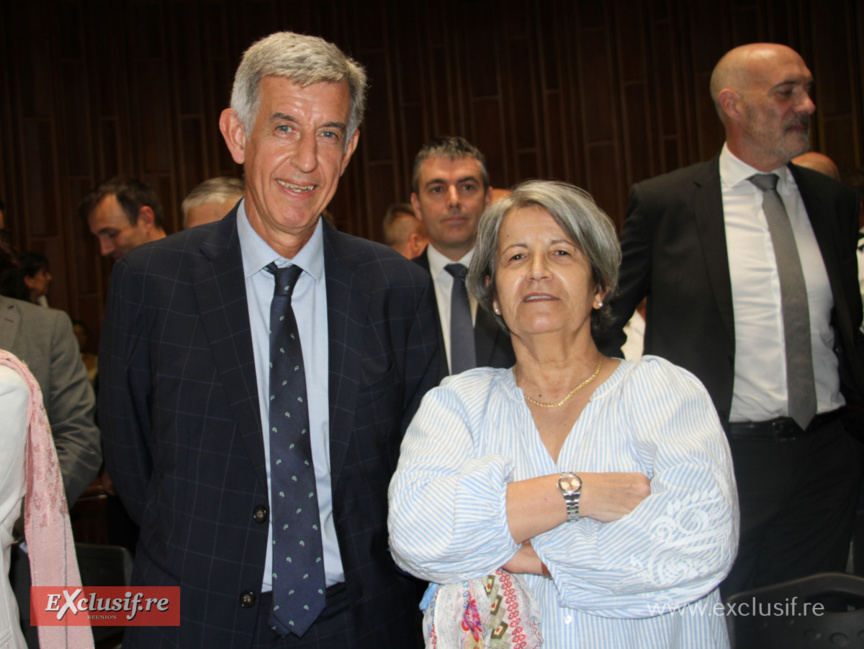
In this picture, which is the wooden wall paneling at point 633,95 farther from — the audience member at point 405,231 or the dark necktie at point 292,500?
the dark necktie at point 292,500

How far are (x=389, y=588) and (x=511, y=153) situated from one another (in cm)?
594

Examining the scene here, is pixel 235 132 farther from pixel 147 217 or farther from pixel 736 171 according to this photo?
pixel 147 217

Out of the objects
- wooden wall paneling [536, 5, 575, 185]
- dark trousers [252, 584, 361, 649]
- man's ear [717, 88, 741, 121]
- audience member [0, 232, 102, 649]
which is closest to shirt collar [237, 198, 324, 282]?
dark trousers [252, 584, 361, 649]

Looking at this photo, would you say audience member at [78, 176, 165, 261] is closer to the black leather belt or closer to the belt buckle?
the black leather belt

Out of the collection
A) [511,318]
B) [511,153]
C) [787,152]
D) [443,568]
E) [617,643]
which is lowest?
[617,643]

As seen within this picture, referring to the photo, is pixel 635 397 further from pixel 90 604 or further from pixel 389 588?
pixel 90 604

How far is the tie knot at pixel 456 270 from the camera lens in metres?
2.99

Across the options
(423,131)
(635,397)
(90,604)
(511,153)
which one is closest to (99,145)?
(423,131)

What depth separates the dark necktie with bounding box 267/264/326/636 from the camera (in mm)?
1500

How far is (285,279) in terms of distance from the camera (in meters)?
1.64

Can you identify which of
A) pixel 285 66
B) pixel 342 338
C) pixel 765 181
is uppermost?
pixel 285 66

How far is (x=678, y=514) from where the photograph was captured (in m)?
1.38

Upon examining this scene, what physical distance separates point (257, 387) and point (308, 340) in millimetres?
161

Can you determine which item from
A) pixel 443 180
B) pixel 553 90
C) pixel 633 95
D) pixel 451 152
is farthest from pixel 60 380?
pixel 633 95
